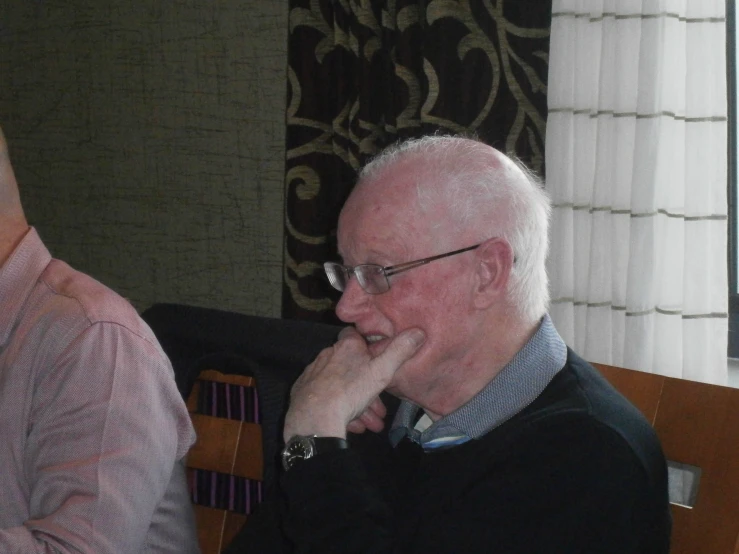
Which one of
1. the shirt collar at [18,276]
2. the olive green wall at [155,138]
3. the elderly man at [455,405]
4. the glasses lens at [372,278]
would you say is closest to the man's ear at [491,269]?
the elderly man at [455,405]

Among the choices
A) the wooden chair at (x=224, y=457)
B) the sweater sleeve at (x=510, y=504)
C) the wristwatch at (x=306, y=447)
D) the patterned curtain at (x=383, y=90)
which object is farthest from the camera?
the patterned curtain at (x=383, y=90)

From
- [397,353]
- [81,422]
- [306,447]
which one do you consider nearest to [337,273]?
[397,353]

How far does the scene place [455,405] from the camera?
1.29 m

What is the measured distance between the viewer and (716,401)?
1.15 m

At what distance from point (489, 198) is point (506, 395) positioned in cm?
28

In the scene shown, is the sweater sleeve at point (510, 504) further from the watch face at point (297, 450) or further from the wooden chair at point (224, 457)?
the wooden chair at point (224, 457)

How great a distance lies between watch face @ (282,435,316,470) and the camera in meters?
1.18

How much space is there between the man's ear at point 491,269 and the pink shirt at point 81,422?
45 cm

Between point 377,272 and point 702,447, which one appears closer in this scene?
point 702,447

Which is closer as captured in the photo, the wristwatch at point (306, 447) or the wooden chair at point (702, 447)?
the wooden chair at point (702, 447)

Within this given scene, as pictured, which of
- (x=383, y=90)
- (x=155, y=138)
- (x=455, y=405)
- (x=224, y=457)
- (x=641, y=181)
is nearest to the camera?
(x=455, y=405)

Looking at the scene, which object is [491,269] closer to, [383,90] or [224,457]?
[224,457]

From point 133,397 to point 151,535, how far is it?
0.79 feet

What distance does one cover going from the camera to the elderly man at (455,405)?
1065 millimetres
